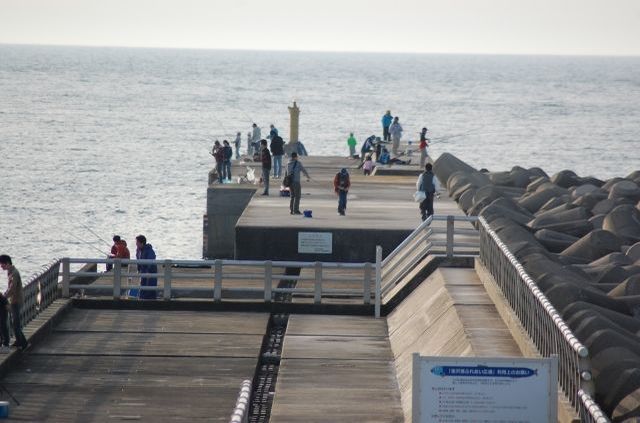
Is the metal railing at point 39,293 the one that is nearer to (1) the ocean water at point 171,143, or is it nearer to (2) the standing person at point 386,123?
(1) the ocean water at point 171,143

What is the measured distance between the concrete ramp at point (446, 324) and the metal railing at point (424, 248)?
64cm

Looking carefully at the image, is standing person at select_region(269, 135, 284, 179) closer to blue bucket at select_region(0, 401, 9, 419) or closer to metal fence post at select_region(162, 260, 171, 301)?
metal fence post at select_region(162, 260, 171, 301)

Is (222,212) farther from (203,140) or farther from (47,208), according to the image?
(203,140)

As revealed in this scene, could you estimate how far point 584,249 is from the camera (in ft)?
95.6

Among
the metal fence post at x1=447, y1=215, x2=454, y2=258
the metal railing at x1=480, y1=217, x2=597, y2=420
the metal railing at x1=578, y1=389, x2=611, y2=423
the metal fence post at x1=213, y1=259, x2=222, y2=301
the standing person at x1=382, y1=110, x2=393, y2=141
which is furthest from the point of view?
the standing person at x1=382, y1=110, x2=393, y2=141

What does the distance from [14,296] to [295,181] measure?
12.1m

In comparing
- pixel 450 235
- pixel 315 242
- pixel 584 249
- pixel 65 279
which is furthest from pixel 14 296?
pixel 584 249

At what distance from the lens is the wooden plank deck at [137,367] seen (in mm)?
16906

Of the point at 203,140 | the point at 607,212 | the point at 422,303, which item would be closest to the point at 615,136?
the point at 203,140

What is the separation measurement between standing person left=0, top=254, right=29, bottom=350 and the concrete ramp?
498 cm

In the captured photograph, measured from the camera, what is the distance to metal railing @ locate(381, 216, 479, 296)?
934 inches

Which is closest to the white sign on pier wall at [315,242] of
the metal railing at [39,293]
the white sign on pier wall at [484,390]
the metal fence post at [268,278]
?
the metal fence post at [268,278]

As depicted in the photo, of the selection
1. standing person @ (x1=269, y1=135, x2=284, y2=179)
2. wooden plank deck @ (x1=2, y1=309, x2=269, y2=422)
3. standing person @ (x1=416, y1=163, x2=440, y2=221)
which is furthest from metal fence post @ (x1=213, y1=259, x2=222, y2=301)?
standing person @ (x1=269, y1=135, x2=284, y2=179)

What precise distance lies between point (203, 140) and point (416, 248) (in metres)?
86.7
